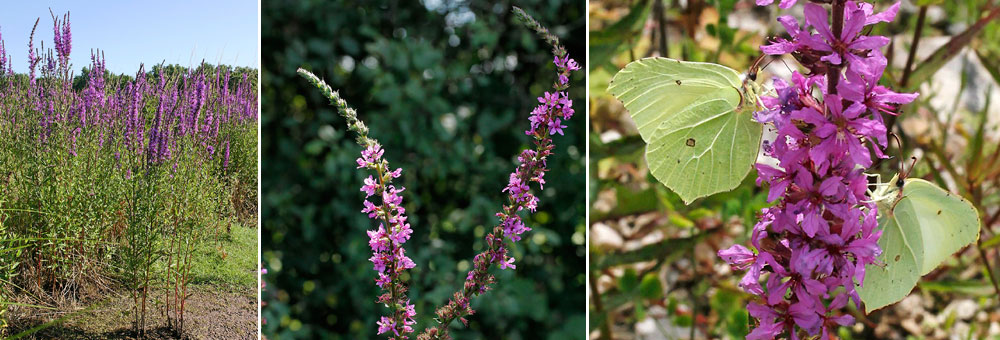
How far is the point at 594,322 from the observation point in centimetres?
173

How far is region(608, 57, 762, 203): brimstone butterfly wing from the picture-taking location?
0.79 metres

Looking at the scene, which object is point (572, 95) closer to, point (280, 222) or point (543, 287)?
point (543, 287)

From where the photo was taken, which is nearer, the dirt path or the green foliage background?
the dirt path

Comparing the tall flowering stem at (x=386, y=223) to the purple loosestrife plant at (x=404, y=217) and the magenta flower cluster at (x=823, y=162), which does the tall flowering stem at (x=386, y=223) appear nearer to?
the purple loosestrife plant at (x=404, y=217)

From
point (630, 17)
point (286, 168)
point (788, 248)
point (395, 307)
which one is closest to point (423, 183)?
point (286, 168)

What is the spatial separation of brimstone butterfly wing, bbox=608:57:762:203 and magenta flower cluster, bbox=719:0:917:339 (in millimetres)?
150

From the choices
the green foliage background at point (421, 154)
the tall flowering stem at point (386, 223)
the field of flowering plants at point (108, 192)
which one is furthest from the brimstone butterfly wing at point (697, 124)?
the field of flowering plants at point (108, 192)

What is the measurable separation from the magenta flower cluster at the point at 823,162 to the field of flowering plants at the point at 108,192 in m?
1.94

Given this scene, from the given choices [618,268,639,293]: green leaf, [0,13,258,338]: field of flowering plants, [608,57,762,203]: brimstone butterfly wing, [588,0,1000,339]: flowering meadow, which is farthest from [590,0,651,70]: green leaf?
[0,13,258,338]: field of flowering plants

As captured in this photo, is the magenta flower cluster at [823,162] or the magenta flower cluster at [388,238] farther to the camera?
the magenta flower cluster at [388,238]

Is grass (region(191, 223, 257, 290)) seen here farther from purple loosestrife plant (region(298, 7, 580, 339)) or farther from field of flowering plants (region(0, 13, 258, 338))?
purple loosestrife plant (region(298, 7, 580, 339))

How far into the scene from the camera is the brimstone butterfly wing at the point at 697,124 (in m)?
0.79

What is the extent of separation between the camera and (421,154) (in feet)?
7.74

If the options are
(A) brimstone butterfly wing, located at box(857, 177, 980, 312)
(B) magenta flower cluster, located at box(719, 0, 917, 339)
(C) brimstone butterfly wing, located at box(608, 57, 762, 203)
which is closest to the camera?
(B) magenta flower cluster, located at box(719, 0, 917, 339)
